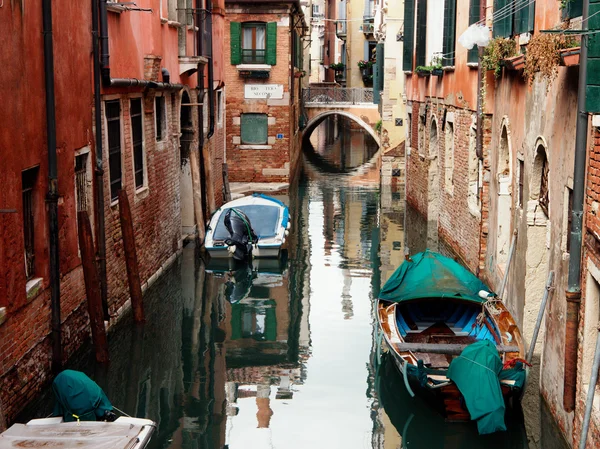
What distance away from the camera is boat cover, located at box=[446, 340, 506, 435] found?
323 inches

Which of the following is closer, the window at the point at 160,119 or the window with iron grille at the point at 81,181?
the window with iron grille at the point at 81,181

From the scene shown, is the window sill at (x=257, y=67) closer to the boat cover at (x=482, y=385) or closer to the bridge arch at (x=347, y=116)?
the bridge arch at (x=347, y=116)

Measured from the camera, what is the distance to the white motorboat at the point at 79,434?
6.69 metres

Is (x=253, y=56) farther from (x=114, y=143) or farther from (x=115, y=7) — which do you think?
(x=115, y=7)

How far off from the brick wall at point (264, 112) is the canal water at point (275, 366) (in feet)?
34.6

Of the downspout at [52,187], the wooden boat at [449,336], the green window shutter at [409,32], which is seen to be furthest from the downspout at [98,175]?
the green window shutter at [409,32]

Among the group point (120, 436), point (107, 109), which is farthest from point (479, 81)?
point (120, 436)

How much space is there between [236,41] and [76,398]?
846 inches

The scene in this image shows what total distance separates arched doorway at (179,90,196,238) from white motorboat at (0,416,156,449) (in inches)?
461

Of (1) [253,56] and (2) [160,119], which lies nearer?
(2) [160,119]

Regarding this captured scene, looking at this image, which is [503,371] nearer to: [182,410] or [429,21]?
[182,410]

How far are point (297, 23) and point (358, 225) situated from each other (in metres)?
12.1

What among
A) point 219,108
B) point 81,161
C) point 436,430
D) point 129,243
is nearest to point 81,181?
point 81,161

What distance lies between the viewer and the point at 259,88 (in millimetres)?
28250
